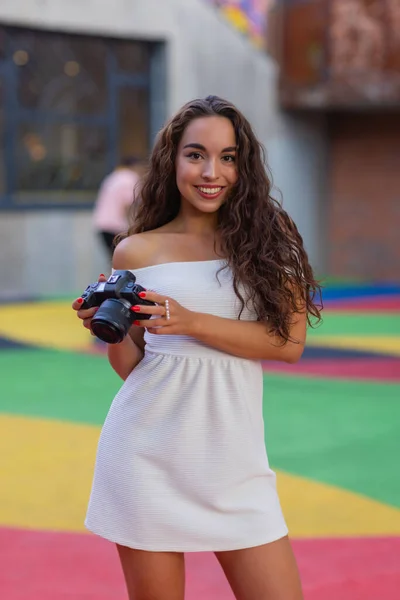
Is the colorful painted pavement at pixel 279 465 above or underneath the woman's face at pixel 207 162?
underneath

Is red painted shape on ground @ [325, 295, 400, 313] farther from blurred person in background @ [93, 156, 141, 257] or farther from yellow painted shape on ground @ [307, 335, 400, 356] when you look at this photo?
blurred person in background @ [93, 156, 141, 257]

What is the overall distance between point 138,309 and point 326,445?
354 centimetres

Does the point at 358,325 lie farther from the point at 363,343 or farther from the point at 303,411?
the point at 303,411

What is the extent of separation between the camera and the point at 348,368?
8070 mm

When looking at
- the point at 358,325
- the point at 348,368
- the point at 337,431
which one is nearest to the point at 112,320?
the point at 337,431

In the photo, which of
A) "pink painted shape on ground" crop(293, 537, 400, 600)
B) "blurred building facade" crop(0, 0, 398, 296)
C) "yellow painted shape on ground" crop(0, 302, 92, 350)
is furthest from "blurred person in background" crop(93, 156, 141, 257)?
"pink painted shape on ground" crop(293, 537, 400, 600)

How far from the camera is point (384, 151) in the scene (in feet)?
53.2

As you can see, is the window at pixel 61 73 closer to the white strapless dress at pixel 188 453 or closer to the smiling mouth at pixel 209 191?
the smiling mouth at pixel 209 191

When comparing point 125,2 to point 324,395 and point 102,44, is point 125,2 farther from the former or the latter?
point 324,395

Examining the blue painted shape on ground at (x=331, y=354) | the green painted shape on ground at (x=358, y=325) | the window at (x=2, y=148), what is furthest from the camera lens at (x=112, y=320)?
the window at (x=2, y=148)

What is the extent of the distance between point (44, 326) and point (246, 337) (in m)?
8.40

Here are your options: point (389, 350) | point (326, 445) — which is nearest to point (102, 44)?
point (389, 350)

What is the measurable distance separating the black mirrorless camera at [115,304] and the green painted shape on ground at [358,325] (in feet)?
23.7

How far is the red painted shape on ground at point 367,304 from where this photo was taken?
39.8 ft
